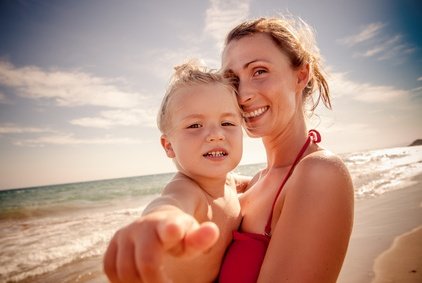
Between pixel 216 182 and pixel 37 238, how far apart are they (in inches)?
352

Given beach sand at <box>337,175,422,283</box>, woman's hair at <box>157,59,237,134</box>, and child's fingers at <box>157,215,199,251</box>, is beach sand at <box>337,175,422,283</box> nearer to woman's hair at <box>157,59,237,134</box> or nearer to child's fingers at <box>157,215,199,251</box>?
woman's hair at <box>157,59,237,134</box>

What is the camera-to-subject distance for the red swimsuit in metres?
1.76

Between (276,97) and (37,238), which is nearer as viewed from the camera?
(276,97)

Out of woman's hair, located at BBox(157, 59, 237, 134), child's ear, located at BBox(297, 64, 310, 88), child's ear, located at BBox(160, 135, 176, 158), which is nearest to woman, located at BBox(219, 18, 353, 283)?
child's ear, located at BBox(297, 64, 310, 88)

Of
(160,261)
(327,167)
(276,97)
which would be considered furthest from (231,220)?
(160,261)

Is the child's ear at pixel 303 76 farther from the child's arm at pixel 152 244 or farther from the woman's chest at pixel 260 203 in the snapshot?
the child's arm at pixel 152 244

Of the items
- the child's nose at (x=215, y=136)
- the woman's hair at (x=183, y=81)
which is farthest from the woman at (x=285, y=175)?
the child's nose at (x=215, y=136)

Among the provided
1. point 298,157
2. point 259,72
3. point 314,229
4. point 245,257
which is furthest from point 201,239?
point 259,72

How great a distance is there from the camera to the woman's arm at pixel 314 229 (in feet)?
5.04

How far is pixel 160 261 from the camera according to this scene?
70cm

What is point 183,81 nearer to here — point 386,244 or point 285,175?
point 285,175

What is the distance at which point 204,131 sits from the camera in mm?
2021

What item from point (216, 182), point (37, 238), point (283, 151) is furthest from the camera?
point (37, 238)

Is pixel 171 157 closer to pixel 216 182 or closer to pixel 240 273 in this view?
pixel 216 182
